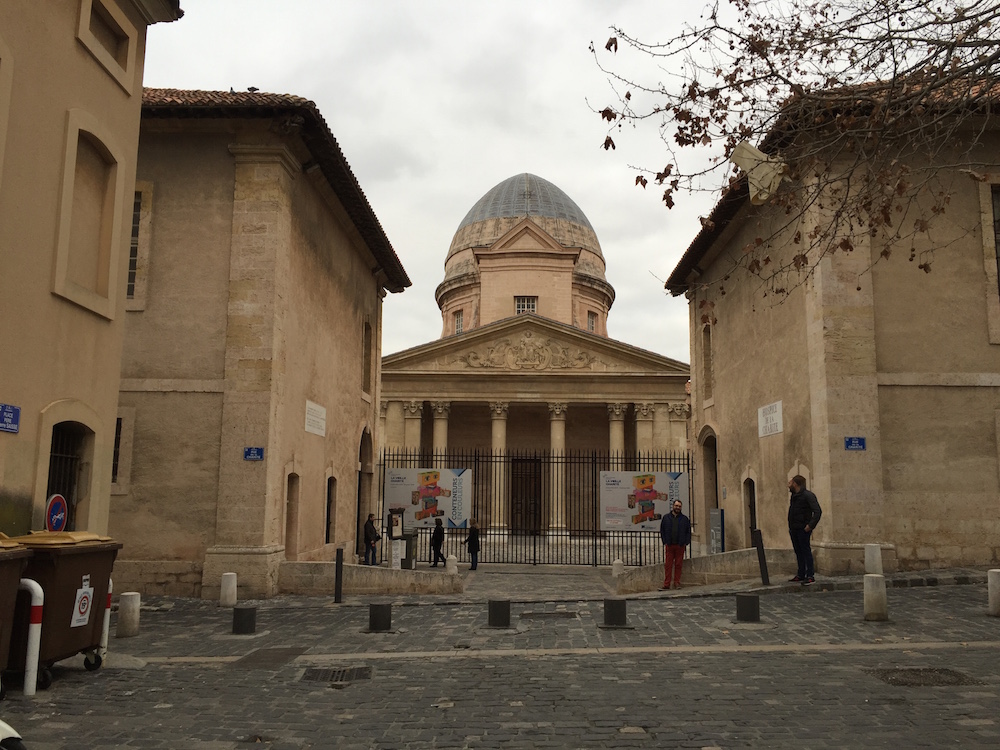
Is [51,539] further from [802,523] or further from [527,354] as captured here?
[527,354]

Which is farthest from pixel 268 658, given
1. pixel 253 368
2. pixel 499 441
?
pixel 499 441

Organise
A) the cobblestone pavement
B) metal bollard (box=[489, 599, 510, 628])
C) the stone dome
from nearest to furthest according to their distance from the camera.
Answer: the cobblestone pavement < metal bollard (box=[489, 599, 510, 628]) < the stone dome

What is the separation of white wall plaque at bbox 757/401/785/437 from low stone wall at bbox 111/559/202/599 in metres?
10.4

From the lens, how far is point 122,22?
9.38 m

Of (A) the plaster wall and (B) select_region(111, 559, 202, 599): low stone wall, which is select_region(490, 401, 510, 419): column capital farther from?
(A) the plaster wall

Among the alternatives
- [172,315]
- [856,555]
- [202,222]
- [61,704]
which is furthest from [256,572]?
[856,555]

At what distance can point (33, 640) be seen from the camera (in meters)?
6.34

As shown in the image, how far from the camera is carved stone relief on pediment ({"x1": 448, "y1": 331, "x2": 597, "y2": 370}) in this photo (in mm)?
34531

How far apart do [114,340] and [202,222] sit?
5.10 metres

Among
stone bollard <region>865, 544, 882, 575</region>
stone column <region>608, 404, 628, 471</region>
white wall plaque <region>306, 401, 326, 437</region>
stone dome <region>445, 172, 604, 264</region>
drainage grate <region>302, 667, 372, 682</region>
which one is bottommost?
drainage grate <region>302, 667, 372, 682</region>

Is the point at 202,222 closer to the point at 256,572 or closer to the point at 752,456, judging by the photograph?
the point at 256,572

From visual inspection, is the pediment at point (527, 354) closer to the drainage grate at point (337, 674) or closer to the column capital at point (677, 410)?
the column capital at point (677, 410)

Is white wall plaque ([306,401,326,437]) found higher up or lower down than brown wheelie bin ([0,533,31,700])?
higher up

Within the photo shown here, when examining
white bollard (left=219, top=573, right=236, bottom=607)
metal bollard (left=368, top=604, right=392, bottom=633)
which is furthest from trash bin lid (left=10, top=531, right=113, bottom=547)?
white bollard (left=219, top=573, right=236, bottom=607)
